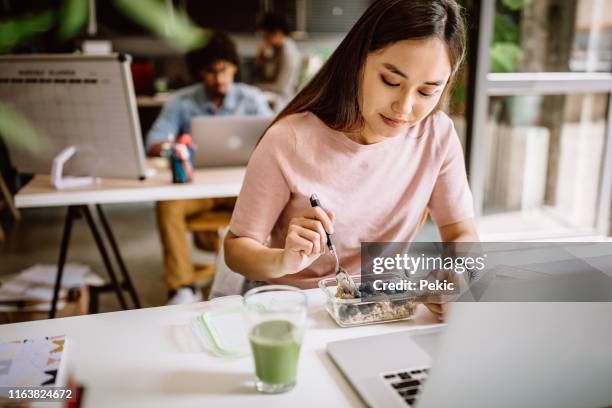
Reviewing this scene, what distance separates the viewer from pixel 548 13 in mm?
2924

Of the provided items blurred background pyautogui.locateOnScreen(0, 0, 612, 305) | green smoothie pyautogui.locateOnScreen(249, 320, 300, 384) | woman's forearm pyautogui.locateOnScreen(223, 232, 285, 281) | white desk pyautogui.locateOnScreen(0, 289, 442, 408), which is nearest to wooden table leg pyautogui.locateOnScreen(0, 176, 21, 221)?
blurred background pyautogui.locateOnScreen(0, 0, 612, 305)

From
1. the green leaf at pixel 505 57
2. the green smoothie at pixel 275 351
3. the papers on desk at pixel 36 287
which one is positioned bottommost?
the papers on desk at pixel 36 287

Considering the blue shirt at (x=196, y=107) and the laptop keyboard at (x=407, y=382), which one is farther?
the blue shirt at (x=196, y=107)

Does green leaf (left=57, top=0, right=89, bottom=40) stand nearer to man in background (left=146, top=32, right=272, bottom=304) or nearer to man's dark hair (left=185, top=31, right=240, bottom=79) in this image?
man in background (left=146, top=32, right=272, bottom=304)

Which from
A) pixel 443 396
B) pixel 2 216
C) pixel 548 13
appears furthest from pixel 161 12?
pixel 2 216

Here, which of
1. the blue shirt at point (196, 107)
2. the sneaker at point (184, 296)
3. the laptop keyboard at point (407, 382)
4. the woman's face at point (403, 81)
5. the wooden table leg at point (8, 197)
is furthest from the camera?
the wooden table leg at point (8, 197)

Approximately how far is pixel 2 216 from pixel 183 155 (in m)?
2.67

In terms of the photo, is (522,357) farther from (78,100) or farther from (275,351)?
(78,100)

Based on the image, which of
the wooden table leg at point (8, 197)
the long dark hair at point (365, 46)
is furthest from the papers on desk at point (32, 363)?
the wooden table leg at point (8, 197)

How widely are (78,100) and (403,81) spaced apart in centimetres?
121

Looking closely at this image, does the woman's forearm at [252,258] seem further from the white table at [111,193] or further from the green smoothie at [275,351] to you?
the white table at [111,193]

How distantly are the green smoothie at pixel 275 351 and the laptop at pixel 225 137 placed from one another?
1.46 metres

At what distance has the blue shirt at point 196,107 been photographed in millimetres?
2860

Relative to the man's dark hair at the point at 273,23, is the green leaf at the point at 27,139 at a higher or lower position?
lower
